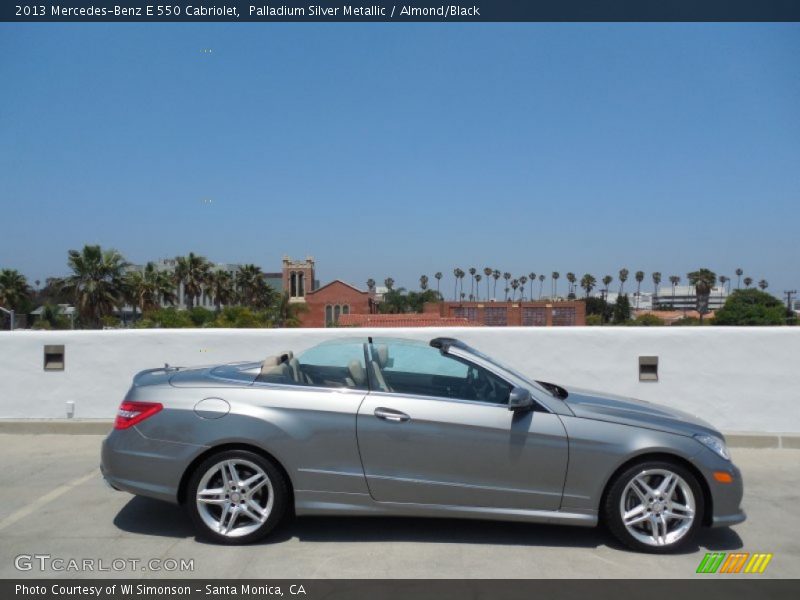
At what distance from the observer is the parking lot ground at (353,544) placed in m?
4.45

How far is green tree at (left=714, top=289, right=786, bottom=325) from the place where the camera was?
246 feet

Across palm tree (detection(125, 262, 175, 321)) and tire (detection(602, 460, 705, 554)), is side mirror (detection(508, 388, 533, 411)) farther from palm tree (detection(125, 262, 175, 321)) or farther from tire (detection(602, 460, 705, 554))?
palm tree (detection(125, 262, 175, 321))

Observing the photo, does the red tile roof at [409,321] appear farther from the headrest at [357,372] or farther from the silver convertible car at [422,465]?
the silver convertible car at [422,465]

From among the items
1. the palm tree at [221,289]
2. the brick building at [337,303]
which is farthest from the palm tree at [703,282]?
the palm tree at [221,289]

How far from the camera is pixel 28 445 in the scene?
25.2ft

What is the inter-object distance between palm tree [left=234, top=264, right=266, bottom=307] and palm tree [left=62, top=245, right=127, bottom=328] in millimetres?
35618

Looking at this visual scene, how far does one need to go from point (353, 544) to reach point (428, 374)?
1338 mm

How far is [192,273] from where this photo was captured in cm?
7562

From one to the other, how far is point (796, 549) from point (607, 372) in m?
3.44

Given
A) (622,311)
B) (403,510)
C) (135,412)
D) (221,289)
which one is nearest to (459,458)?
(403,510)

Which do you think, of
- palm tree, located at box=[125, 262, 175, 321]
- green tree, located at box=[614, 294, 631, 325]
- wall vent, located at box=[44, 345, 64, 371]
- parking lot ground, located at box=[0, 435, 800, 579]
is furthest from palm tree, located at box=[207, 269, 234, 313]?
parking lot ground, located at box=[0, 435, 800, 579]

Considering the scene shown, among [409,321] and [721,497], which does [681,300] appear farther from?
[721,497]

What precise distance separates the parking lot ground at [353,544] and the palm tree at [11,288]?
58.9 metres

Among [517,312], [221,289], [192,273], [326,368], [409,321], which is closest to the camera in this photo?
[326,368]
